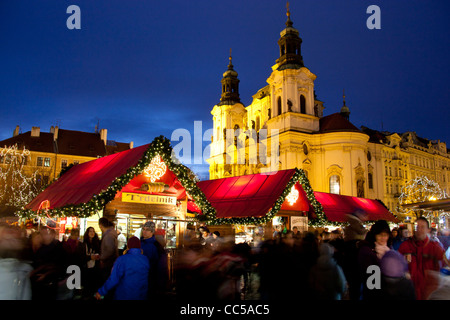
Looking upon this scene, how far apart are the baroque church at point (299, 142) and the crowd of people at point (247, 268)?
36639mm

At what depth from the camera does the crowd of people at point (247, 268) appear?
4629 millimetres

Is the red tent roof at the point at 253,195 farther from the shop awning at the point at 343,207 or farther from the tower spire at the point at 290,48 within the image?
the tower spire at the point at 290,48

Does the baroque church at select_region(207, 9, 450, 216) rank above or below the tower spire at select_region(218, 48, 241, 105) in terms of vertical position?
below

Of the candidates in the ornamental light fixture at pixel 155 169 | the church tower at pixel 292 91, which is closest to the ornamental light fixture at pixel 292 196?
the ornamental light fixture at pixel 155 169

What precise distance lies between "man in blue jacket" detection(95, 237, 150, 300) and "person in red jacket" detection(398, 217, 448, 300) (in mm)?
4243

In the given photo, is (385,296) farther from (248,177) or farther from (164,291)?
(248,177)

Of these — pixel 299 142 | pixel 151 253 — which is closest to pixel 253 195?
pixel 151 253

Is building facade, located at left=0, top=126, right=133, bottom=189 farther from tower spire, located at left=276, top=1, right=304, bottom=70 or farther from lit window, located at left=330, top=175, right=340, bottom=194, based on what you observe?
lit window, located at left=330, top=175, right=340, bottom=194

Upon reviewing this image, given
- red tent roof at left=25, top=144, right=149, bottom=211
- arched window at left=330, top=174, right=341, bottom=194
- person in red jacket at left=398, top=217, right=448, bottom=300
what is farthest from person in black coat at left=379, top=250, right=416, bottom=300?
arched window at left=330, top=174, right=341, bottom=194

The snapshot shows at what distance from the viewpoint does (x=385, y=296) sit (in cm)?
458

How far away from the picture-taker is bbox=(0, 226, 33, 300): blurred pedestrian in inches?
173

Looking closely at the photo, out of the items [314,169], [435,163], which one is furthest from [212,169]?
[435,163]
